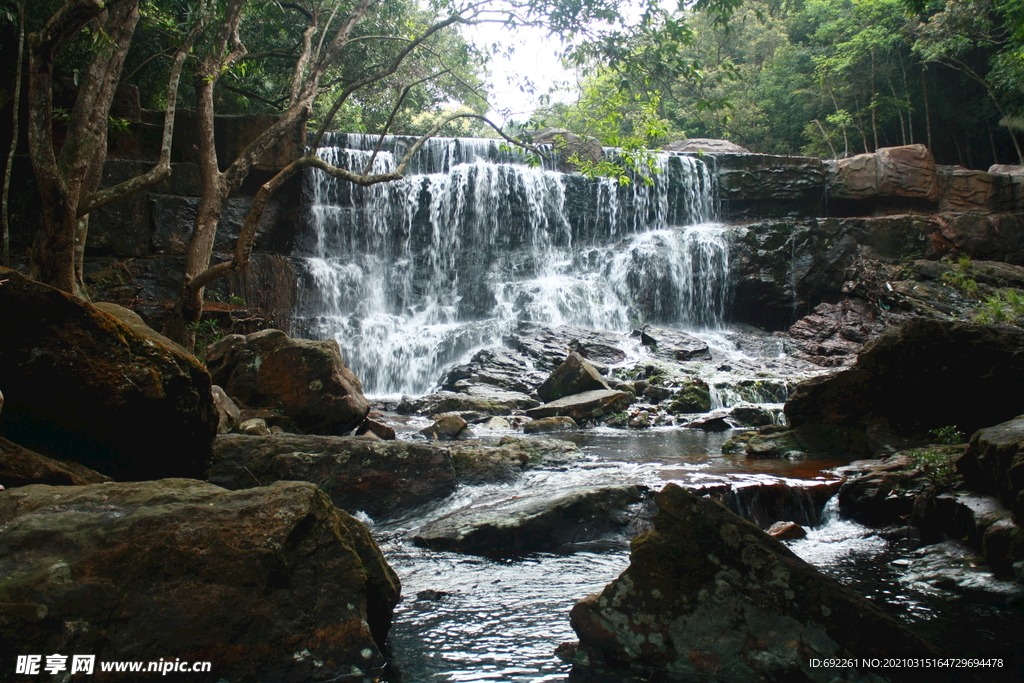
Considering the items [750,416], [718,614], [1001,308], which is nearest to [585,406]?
[750,416]

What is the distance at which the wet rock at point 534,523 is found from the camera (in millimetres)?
4414

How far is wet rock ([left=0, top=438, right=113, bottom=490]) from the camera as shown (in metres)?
3.40

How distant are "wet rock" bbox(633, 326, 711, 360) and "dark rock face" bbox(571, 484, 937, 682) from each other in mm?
11587

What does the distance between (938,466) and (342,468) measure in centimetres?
424

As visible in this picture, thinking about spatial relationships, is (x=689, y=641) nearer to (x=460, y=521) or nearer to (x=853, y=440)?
(x=460, y=521)

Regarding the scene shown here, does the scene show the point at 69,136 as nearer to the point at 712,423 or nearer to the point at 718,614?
the point at 718,614

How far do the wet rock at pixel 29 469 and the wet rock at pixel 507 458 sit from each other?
121 inches

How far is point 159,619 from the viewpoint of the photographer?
7.81 feet

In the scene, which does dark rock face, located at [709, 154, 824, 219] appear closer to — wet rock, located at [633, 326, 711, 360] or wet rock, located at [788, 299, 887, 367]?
wet rock, located at [788, 299, 887, 367]

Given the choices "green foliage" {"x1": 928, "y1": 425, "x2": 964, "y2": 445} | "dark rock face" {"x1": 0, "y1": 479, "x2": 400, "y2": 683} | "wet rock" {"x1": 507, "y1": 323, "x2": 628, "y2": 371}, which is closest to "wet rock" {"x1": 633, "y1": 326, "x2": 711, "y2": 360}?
"wet rock" {"x1": 507, "y1": 323, "x2": 628, "y2": 371}

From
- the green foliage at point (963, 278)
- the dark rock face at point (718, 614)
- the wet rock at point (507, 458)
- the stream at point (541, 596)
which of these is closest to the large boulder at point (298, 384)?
the wet rock at point (507, 458)

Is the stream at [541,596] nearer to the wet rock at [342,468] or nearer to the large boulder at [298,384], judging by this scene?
the wet rock at [342,468]

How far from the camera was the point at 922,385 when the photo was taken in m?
6.35

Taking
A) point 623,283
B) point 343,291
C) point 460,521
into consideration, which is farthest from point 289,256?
point 460,521
